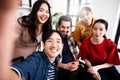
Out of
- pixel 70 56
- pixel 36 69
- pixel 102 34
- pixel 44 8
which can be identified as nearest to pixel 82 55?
pixel 70 56

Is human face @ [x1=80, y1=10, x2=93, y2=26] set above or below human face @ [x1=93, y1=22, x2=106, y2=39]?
above

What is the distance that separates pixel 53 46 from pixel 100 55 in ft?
1.84

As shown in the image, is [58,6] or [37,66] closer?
[37,66]

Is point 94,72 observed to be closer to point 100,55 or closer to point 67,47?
point 100,55

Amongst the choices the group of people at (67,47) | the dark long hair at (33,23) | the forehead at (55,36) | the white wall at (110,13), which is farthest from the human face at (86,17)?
the white wall at (110,13)

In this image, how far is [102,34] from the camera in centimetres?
167

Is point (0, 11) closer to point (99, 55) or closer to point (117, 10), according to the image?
point (99, 55)

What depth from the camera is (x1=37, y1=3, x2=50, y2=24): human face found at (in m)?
1.61

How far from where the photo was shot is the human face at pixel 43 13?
1.61 m

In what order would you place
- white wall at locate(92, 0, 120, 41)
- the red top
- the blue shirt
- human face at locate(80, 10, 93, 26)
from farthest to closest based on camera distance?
white wall at locate(92, 0, 120, 41) < human face at locate(80, 10, 93, 26) < the red top < the blue shirt

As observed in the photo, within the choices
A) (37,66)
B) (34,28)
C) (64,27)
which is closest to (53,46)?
(37,66)

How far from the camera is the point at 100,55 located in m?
1.66

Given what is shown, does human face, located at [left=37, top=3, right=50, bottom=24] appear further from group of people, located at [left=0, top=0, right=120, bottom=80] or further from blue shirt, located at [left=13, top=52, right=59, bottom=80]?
blue shirt, located at [left=13, top=52, right=59, bottom=80]

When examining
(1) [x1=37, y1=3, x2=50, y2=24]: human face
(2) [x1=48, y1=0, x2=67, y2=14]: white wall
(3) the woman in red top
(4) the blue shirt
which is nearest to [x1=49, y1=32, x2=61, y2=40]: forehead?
(4) the blue shirt
